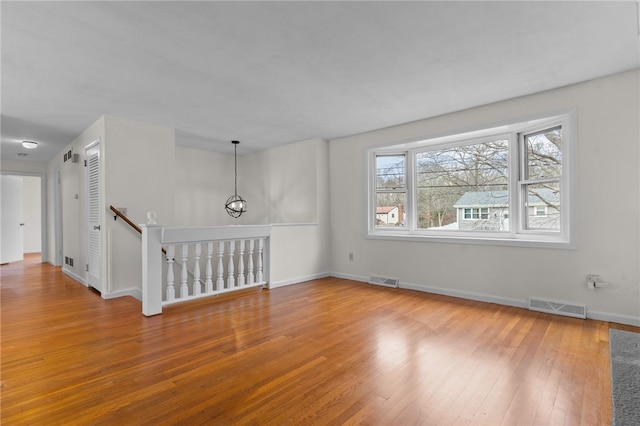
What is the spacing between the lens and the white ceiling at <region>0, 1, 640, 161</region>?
79.2 inches

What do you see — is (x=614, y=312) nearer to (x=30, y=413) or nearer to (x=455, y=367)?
(x=455, y=367)

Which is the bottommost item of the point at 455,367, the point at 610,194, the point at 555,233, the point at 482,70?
the point at 455,367

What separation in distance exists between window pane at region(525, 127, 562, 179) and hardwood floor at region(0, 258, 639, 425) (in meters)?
1.60

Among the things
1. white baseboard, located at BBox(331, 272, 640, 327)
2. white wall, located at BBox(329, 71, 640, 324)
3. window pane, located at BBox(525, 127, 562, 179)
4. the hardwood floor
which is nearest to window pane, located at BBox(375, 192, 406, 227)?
white wall, located at BBox(329, 71, 640, 324)

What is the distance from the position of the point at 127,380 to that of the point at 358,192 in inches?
156

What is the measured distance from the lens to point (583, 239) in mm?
3156

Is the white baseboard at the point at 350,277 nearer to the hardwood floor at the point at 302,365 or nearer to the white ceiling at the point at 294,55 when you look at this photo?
the hardwood floor at the point at 302,365

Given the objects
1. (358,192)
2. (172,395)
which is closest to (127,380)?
(172,395)

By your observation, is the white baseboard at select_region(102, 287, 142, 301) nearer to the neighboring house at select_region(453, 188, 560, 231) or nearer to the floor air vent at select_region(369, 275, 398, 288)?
the floor air vent at select_region(369, 275, 398, 288)

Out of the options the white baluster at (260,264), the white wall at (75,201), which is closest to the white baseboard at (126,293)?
the white wall at (75,201)

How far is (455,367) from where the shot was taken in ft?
7.02

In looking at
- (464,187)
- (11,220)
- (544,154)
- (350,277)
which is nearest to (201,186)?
(350,277)

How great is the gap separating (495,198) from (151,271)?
4213 millimetres

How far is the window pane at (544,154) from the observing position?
137 inches
